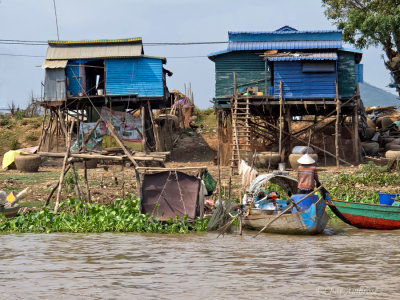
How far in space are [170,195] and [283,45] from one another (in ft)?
52.4

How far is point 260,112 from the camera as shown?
29.2m

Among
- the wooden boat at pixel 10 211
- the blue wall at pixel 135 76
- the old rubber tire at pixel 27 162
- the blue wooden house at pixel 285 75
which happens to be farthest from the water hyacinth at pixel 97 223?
the blue wall at pixel 135 76

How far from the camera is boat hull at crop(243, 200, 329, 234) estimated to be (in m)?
12.8

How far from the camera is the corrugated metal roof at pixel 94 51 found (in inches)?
1161

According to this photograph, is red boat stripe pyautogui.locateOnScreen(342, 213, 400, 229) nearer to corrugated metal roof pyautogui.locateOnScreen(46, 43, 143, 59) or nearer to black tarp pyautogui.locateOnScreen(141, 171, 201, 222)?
black tarp pyautogui.locateOnScreen(141, 171, 201, 222)

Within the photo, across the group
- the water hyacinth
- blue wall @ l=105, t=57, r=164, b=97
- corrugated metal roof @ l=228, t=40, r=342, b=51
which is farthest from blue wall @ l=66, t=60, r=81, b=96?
the water hyacinth

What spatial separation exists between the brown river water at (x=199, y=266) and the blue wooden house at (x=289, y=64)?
14890mm

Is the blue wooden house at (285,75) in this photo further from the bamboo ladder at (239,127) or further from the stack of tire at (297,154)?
the stack of tire at (297,154)

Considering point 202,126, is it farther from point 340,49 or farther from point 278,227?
point 278,227

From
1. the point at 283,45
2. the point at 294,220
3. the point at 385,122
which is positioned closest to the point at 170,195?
the point at 294,220

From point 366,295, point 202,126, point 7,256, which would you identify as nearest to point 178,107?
point 202,126

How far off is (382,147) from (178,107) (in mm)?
12928

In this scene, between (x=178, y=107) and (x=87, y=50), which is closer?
(x=87, y=50)

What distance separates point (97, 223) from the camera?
13.8 m
